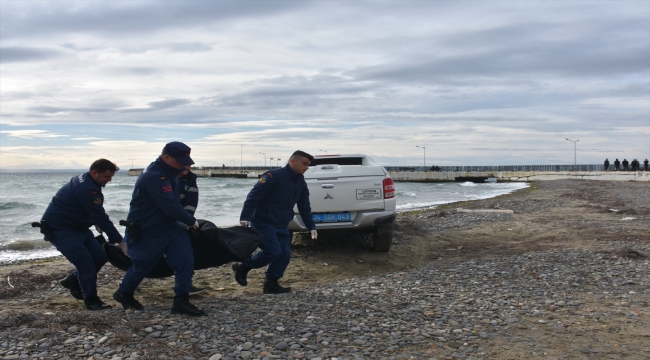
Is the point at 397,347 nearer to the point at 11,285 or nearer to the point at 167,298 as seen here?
the point at 167,298

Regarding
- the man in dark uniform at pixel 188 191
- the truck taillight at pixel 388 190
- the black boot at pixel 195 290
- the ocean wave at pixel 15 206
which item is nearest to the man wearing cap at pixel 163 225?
the man in dark uniform at pixel 188 191

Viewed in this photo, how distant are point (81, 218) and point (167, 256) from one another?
3.99 feet

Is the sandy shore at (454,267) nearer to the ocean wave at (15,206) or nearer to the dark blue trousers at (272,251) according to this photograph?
the dark blue trousers at (272,251)

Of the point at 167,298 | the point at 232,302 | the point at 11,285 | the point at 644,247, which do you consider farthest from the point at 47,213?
the point at 644,247

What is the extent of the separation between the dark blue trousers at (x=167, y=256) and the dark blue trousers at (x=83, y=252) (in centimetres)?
67

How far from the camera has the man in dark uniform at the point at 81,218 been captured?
220 inches

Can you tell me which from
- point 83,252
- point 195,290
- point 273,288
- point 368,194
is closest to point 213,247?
point 273,288

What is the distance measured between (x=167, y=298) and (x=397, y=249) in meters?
5.28

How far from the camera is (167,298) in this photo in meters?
6.55

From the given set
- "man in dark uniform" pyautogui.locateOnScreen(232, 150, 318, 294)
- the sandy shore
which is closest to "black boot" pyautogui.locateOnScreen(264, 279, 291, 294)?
"man in dark uniform" pyautogui.locateOnScreen(232, 150, 318, 294)

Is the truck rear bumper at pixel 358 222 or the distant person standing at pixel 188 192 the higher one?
the distant person standing at pixel 188 192

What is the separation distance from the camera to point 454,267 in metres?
8.22

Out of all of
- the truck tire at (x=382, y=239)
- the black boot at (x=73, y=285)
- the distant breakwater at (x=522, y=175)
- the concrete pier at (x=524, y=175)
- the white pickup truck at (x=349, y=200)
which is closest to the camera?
the black boot at (x=73, y=285)

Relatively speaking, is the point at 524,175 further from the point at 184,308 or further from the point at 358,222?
the point at 184,308
